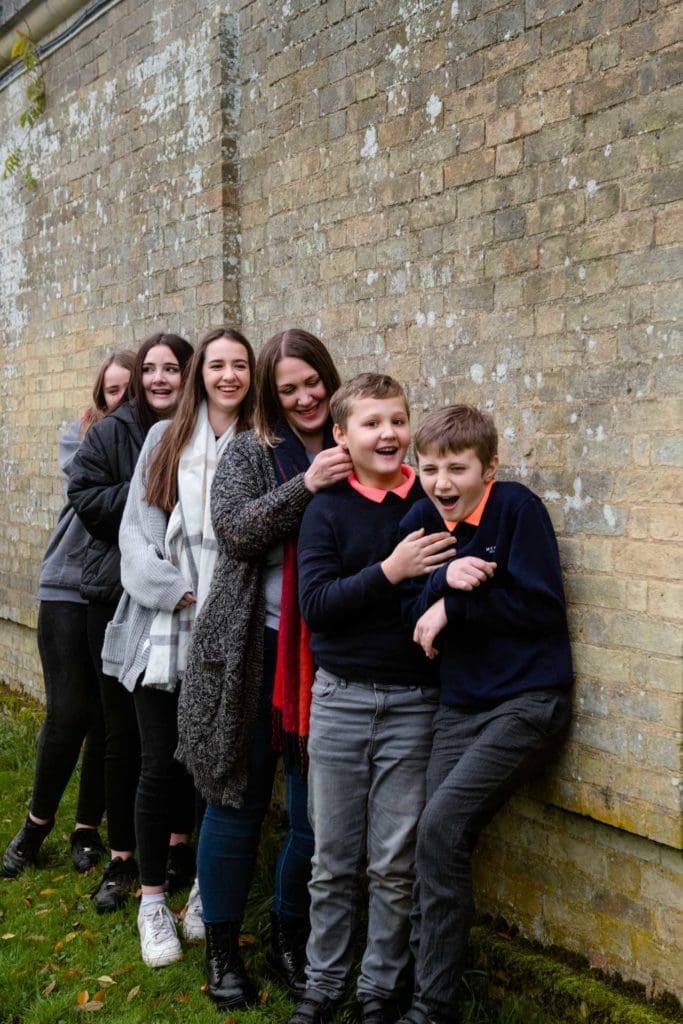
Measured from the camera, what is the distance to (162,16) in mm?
5645

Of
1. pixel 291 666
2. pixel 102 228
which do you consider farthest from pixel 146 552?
pixel 102 228

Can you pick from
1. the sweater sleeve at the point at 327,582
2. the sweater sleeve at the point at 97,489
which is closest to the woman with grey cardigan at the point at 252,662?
the sweater sleeve at the point at 327,582

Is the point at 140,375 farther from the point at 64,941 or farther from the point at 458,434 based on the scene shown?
the point at 64,941

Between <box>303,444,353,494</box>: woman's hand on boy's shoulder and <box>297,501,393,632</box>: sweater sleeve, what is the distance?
0.07m

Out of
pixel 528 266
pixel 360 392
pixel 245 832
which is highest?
pixel 528 266

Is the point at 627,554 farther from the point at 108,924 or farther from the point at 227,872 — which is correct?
the point at 108,924

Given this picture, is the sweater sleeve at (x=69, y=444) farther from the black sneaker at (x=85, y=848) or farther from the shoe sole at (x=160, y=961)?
the shoe sole at (x=160, y=961)

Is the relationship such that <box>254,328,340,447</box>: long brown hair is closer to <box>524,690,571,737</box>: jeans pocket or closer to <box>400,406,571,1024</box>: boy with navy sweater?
<box>400,406,571,1024</box>: boy with navy sweater

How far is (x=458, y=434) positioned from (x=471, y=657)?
695 millimetres

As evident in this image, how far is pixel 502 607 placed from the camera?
3.07m

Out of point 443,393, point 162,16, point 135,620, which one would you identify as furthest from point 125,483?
point 162,16

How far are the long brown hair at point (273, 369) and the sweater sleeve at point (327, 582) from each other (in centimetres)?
43

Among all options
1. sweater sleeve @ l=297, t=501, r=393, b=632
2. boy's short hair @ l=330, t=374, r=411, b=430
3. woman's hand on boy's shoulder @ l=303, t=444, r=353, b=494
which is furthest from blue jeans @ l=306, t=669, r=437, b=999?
boy's short hair @ l=330, t=374, r=411, b=430

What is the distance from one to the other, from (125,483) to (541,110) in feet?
7.02
